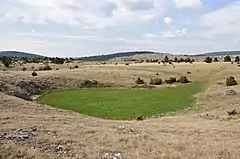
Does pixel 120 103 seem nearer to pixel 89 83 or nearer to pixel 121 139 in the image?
pixel 121 139

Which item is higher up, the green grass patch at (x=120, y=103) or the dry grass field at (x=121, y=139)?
the dry grass field at (x=121, y=139)

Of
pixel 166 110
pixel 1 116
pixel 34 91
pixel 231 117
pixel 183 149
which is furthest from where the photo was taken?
pixel 34 91

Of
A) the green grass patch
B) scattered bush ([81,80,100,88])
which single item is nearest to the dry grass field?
the green grass patch

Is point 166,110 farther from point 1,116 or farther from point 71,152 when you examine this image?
point 71,152

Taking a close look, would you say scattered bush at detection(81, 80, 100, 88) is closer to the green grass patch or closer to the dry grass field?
the green grass patch

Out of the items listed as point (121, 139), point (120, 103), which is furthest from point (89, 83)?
point (121, 139)

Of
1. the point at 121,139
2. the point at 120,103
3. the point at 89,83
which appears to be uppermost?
the point at 121,139

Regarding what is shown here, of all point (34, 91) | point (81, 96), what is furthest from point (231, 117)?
point (34, 91)

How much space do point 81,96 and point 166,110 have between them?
14.0 metres

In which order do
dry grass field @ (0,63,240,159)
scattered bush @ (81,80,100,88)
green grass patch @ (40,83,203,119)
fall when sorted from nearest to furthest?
dry grass field @ (0,63,240,159) < green grass patch @ (40,83,203,119) < scattered bush @ (81,80,100,88)

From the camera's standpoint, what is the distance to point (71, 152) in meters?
16.4

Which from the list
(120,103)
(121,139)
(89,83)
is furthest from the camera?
(89,83)

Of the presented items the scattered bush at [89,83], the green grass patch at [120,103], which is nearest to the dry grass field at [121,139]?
the green grass patch at [120,103]

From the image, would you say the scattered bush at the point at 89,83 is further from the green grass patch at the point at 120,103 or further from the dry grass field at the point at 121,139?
the dry grass field at the point at 121,139
